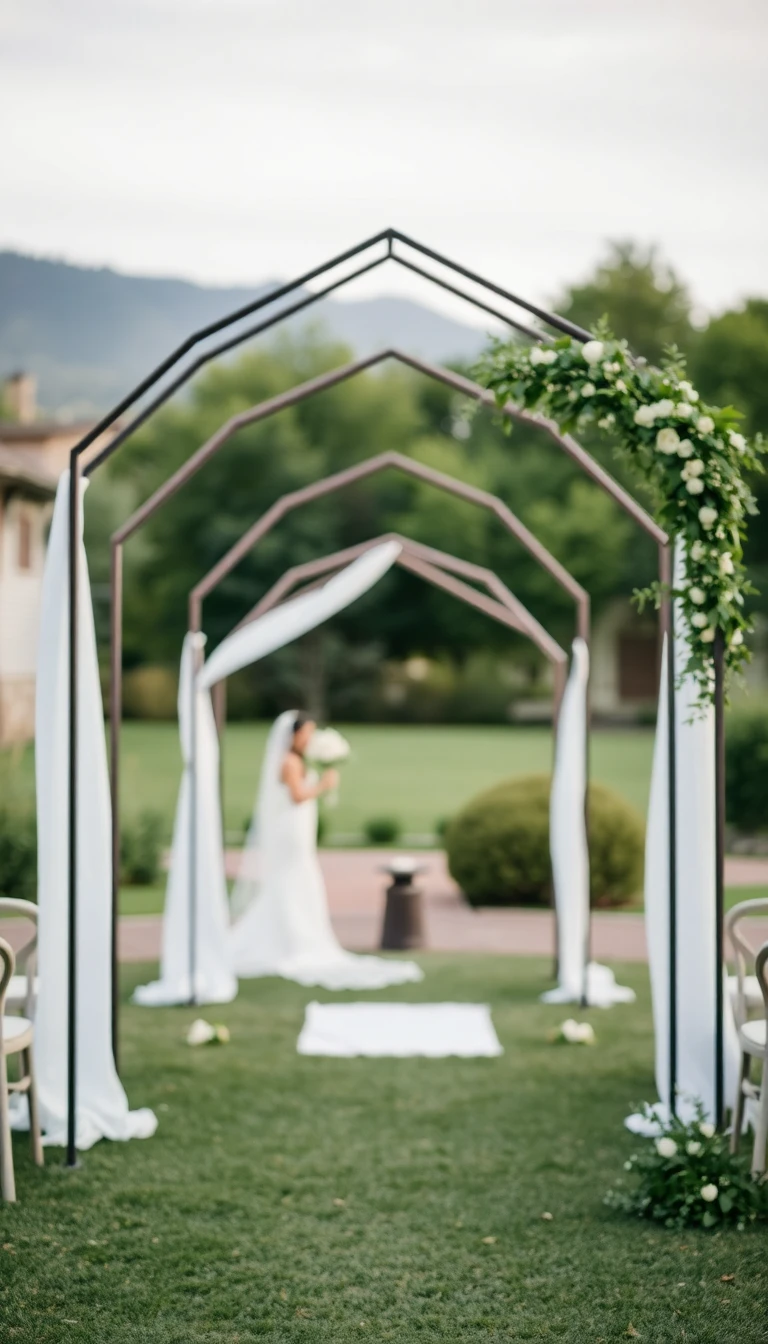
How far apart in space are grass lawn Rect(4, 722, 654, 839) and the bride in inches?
186

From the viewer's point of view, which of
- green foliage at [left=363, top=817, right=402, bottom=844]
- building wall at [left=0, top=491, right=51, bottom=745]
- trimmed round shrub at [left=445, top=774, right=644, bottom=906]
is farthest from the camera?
building wall at [left=0, top=491, right=51, bottom=745]

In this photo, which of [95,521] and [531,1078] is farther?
[95,521]

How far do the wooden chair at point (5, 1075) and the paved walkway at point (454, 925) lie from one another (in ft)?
13.9

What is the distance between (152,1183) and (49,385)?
87.1 m

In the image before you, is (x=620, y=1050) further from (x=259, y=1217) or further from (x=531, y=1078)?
(x=259, y=1217)

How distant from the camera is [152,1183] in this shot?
537 centimetres

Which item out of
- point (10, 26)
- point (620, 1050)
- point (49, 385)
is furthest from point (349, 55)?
point (49, 385)

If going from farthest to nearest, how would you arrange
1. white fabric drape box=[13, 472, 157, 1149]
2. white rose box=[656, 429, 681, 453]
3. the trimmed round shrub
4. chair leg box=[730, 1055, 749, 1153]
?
the trimmed round shrub, white fabric drape box=[13, 472, 157, 1149], chair leg box=[730, 1055, 749, 1153], white rose box=[656, 429, 681, 453]

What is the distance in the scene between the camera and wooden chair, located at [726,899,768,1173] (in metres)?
4.98

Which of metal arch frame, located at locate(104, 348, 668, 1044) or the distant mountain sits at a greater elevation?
the distant mountain

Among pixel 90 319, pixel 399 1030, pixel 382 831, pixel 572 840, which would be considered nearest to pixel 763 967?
pixel 399 1030

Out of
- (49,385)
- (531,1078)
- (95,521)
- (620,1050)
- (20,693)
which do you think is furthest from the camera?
(49,385)

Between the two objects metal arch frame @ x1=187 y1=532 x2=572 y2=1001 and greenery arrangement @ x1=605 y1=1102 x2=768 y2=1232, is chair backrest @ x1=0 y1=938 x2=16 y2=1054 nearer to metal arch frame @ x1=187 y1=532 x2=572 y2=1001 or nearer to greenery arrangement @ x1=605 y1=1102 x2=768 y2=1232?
greenery arrangement @ x1=605 y1=1102 x2=768 y2=1232

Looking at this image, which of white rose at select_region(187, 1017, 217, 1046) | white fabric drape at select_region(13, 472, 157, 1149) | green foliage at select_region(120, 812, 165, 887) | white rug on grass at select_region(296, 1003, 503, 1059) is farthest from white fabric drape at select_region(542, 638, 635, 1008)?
green foliage at select_region(120, 812, 165, 887)
